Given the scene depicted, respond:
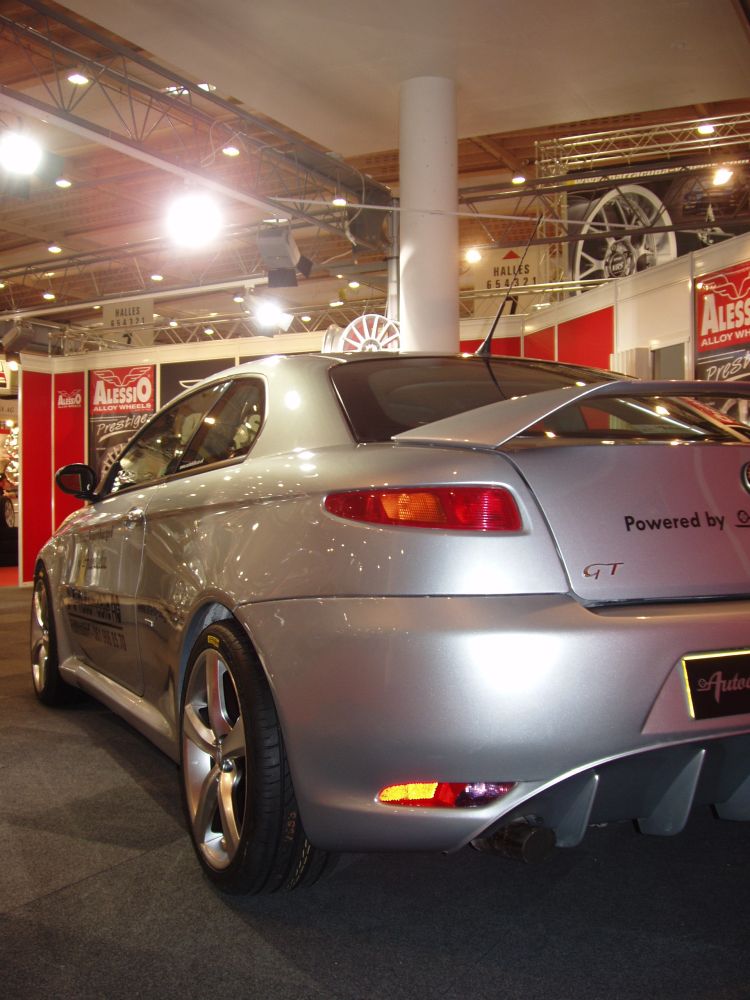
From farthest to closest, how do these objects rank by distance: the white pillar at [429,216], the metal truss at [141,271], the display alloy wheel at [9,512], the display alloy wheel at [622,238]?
the display alloy wheel at [9,512]
the metal truss at [141,271]
the display alloy wheel at [622,238]
the white pillar at [429,216]

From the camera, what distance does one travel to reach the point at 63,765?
3.23 metres

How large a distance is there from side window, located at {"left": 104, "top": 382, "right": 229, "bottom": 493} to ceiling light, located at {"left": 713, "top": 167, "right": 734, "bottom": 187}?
Answer: 31.9ft

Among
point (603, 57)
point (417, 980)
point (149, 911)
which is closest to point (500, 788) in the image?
point (417, 980)

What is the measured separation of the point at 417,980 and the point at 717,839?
1100mm

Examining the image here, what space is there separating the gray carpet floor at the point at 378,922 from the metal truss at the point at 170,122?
22.2 ft

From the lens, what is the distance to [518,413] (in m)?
1.81

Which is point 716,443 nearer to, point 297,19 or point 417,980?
point 417,980

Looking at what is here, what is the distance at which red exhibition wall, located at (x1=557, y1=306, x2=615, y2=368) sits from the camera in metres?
9.77

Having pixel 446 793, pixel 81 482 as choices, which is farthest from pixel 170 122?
pixel 446 793

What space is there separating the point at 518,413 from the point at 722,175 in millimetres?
10679

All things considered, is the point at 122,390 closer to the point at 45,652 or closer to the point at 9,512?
the point at 9,512

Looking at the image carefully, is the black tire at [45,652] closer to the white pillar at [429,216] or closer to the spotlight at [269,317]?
the white pillar at [429,216]

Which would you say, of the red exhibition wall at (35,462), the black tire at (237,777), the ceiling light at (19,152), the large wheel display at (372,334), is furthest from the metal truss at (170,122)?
the black tire at (237,777)

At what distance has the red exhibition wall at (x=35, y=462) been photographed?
12.6m
